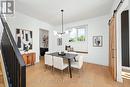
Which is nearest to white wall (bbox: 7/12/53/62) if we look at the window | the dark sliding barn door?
the window

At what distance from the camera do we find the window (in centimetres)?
603

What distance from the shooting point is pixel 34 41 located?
5750 mm

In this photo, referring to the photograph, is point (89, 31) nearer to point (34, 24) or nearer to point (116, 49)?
point (116, 49)

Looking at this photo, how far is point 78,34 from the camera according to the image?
20.9ft

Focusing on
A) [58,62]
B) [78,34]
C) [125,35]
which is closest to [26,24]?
[58,62]

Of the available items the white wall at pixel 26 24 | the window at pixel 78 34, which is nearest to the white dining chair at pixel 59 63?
the white wall at pixel 26 24

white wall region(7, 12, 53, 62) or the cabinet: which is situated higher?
white wall region(7, 12, 53, 62)

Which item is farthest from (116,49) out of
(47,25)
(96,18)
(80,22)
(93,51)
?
(47,25)

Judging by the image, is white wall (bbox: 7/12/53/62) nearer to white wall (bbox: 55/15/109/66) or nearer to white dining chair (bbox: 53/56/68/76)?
white dining chair (bbox: 53/56/68/76)

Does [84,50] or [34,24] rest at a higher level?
[34,24]

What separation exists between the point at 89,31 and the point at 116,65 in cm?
296

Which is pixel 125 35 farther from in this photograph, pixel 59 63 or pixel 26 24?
pixel 26 24

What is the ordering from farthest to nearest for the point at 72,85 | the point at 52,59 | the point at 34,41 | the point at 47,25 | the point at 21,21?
1. the point at 47,25
2. the point at 34,41
3. the point at 21,21
4. the point at 52,59
5. the point at 72,85

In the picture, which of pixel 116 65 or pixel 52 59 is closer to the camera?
pixel 116 65
